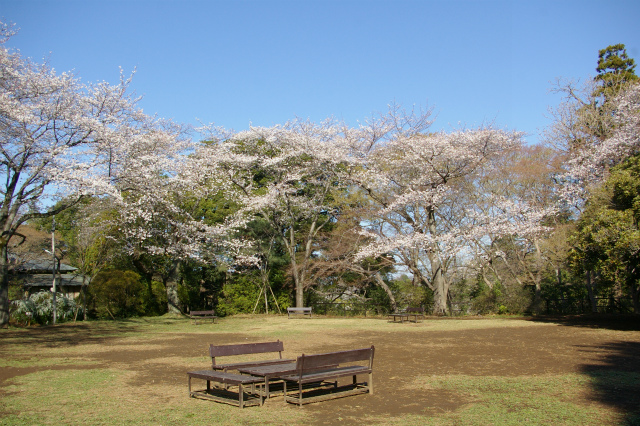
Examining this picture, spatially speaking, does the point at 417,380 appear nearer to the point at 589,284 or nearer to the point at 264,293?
the point at 589,284

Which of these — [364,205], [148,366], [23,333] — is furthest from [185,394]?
[364,205]

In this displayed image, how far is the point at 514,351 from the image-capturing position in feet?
38.9

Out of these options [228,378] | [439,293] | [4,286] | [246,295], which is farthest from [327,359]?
[246,295]

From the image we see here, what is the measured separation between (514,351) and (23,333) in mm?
15457

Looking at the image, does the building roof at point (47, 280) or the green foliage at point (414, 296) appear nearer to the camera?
the green foliage at point (414, 296)

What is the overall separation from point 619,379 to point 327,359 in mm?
4857

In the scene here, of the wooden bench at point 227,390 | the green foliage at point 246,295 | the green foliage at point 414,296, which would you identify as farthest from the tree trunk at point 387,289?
the wooden bench at point 227,390

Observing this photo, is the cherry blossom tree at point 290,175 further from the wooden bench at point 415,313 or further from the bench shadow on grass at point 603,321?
the bench shadow on grass at point 603,321

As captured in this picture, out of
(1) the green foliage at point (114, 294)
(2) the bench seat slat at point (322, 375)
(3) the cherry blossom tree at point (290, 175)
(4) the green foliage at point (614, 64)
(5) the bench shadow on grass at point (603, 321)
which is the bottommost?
(5) the bench shadow on grass at point (603, 321)

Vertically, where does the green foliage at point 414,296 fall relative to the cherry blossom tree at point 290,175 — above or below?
below

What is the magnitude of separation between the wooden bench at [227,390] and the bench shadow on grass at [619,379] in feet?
15.0

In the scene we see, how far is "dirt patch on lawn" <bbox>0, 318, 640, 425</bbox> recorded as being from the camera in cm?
675

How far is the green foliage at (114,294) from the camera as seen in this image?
25.4 m

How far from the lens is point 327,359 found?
7066mm
